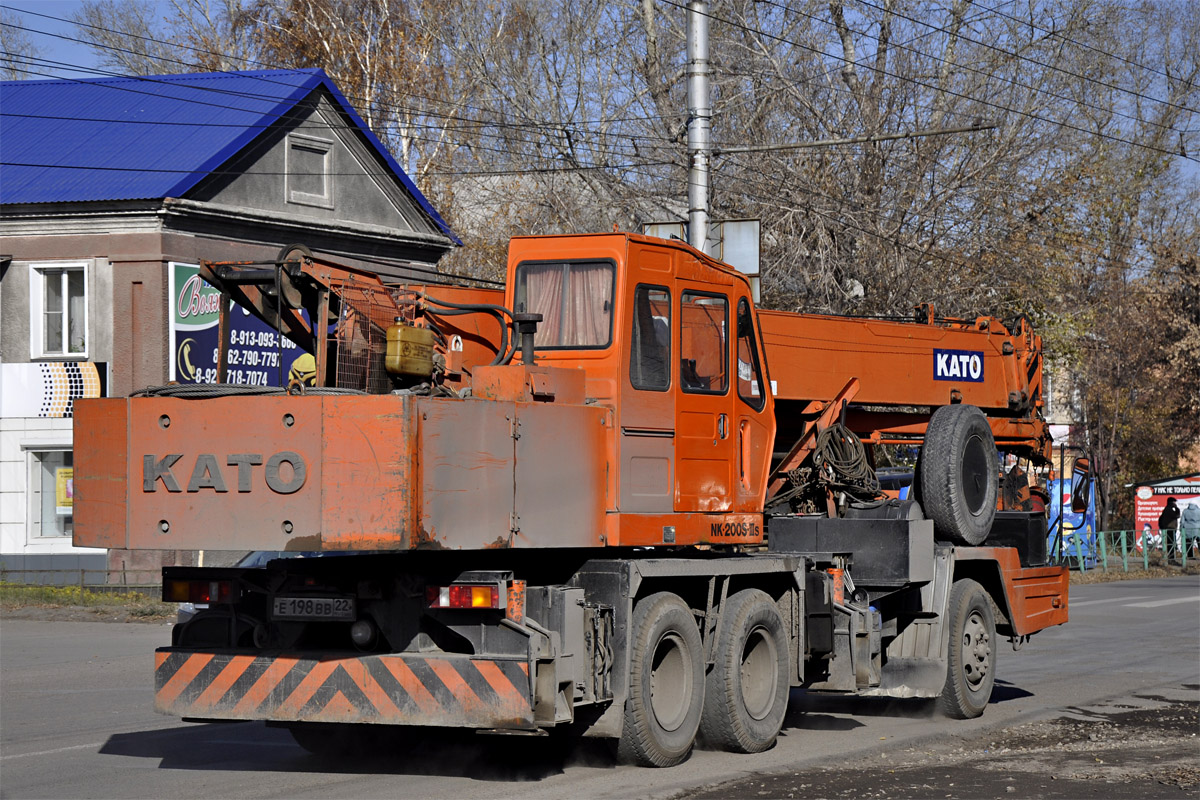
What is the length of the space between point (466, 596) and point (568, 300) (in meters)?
2.21

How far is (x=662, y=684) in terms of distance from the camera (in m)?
9.20

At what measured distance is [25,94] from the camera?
3262cm

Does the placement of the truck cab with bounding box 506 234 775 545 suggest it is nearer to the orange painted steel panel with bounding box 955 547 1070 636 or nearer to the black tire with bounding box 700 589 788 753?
the black tire with bounding box 700 589 788 753

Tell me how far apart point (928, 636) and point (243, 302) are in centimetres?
621

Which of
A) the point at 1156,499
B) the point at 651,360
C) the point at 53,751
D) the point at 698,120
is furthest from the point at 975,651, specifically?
the point at 1156,499

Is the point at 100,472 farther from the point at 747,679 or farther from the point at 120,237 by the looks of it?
the point at 120,237

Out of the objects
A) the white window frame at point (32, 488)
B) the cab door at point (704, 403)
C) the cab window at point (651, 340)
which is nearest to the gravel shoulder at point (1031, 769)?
A: the cab door at point (704, 403)

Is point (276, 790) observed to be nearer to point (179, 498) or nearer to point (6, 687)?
point (179, 498)

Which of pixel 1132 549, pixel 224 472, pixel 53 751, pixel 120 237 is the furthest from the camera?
pixel 1132 549

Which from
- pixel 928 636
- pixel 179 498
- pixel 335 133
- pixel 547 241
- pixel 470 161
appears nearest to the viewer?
pixel 179 498

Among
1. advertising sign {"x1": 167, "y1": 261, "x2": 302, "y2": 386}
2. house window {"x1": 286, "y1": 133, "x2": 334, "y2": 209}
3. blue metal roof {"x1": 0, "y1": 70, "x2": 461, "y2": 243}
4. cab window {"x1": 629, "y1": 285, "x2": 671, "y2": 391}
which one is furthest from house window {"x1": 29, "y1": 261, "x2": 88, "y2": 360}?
cab window {"x1": 629, "y1": 285, "x2": 671, "y2": 391}

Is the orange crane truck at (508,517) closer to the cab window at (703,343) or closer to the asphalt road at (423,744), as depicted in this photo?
the cab window at (703,343)

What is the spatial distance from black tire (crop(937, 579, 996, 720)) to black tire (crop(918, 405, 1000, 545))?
50 centimetres

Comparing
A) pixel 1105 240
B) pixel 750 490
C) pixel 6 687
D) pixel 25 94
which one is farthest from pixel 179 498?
pixel 1105 240
